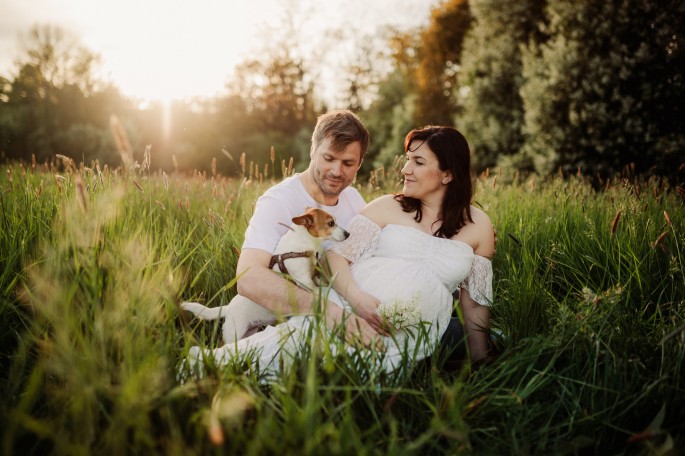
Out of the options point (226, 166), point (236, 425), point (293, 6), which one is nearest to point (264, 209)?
point (236, 425)

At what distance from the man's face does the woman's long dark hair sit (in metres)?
0.52

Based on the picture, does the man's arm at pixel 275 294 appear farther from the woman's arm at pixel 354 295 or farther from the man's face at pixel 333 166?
the man's face at pixel 333 166

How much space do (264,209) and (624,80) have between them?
37.1 feet

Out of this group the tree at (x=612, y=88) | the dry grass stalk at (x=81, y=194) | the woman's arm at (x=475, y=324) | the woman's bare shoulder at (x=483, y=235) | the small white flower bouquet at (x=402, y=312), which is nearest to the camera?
the dry grass stalk at (x=81, y=194)

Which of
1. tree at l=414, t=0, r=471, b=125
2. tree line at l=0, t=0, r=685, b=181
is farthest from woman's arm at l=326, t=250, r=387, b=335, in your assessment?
tree at l=414, t=0, r=471, b=125

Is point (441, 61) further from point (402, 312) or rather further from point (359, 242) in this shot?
point (402, 312)

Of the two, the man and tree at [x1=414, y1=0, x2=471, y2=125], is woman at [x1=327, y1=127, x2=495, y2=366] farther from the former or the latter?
tree at [x1=414, y1=0, x2=471, y2=125]

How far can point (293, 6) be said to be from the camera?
90.7 feet

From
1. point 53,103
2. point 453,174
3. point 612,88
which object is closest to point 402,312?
point 453,174

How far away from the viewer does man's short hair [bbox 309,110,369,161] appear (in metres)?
3.28

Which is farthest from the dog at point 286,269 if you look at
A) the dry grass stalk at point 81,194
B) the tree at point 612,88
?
the tree at point 612,88

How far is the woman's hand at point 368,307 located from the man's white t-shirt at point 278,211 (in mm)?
729

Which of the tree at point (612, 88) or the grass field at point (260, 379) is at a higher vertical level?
the tree at point (612, 88)

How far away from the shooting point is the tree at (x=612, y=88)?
384 inches
